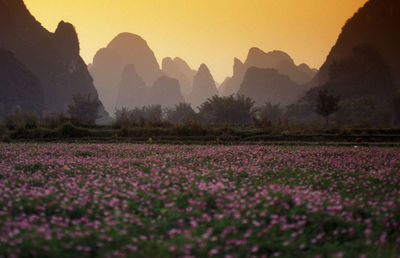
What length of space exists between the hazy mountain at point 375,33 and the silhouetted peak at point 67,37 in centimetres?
10088

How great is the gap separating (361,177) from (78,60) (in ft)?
501

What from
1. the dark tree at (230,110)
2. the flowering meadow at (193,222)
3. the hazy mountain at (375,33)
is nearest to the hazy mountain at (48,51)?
the dark tree at (230,110)

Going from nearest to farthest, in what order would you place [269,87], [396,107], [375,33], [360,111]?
[396,107] < [360,111] < [375,33] < [269,87]

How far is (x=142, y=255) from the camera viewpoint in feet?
11.0

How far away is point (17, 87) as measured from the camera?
98.6m

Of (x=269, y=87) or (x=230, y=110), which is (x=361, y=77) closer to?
(x=230, y=110)

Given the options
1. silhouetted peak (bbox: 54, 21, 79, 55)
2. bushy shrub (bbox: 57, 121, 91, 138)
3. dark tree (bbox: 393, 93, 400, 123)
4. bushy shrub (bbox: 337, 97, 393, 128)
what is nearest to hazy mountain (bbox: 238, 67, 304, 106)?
silhouetted peak (bbox: 54, 21, 79, 55)

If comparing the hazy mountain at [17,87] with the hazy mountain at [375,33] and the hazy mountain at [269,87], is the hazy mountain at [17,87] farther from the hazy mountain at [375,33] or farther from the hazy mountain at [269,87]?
the hazy mountain at [269,87]

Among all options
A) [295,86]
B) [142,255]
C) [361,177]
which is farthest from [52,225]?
[295,86]

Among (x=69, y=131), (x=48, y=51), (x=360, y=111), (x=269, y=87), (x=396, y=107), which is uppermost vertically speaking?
(x=48, y=51)

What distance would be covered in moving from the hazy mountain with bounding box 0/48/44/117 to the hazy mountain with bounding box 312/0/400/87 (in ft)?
279

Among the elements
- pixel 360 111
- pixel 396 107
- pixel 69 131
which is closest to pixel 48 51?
pixel 360 111

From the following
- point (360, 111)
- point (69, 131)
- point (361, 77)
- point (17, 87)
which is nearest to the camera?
point (69, 131)

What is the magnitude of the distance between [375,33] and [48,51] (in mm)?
119017
